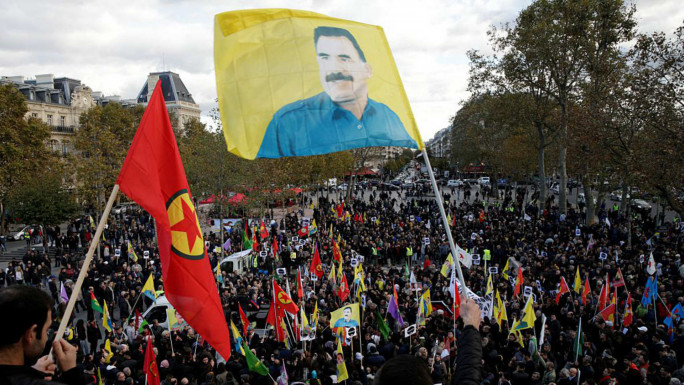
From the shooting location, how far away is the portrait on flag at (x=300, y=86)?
5.15 metres

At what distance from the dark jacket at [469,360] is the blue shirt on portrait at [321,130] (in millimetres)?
2599

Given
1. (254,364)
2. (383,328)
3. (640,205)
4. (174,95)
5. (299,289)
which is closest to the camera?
(254,364)

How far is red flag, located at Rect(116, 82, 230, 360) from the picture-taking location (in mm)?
4988

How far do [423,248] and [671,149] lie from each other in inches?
451

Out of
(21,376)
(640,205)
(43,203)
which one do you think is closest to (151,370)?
(21,376)

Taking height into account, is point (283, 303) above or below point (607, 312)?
above

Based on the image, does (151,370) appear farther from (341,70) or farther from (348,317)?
(341,70)

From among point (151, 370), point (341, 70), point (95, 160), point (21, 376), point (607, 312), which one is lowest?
point (607, 312)

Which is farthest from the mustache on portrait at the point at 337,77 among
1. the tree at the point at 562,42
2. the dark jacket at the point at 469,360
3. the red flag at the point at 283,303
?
the tree at the point at 562,42

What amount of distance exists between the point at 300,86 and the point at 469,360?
3.44 metres

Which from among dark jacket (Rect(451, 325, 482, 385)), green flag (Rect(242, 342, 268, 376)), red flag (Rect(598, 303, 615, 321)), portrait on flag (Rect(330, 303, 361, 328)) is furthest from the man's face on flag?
red flag (Rect(598, 303, 615, 321))

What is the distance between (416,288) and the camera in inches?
607

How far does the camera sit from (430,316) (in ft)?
44.6

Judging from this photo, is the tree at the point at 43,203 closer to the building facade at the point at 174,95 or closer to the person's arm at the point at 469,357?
the person's arm at the point at 469,357
